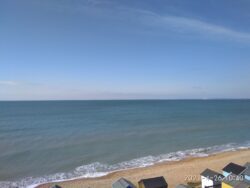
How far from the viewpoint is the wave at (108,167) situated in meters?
18.5

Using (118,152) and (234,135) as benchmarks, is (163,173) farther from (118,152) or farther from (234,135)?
(234,135)

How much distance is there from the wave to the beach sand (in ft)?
3.43

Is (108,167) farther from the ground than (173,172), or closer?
closer

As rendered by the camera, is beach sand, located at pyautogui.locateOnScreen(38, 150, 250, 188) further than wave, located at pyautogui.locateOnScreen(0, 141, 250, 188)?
No

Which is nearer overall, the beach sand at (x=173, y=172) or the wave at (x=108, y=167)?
the beach sand at (x=173, y=172)

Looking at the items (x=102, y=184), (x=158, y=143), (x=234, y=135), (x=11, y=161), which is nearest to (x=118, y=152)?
(x=158, y=143)

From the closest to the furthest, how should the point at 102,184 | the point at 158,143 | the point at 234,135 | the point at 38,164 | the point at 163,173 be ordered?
1. the point at 102,184
2. the point at 163,173
3. the point at 38,164
4. the point at 158,143
5. the point at 234,135

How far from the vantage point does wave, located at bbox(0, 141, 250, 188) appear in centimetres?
1845

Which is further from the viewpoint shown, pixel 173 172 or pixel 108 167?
pixel 108 167

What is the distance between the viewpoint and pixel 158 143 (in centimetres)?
3089

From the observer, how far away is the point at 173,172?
1914 cm

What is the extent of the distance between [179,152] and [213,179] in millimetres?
13763

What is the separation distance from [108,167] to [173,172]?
6.04m

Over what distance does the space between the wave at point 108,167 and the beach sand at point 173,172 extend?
104 cm
